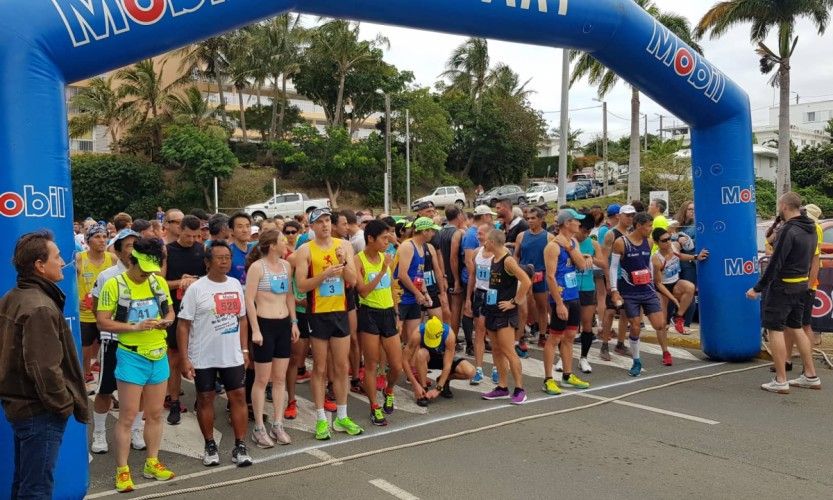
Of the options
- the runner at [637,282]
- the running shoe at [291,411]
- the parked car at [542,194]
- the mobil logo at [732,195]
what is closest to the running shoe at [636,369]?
the runner at [637,282]

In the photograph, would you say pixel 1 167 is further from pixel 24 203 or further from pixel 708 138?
pixel 708 138

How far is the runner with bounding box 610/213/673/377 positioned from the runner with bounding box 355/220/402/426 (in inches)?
129

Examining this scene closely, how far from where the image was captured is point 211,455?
5.47 metres

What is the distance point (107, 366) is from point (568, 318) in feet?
15.5

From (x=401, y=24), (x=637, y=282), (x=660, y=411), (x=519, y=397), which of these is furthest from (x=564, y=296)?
(x=401, y=24)

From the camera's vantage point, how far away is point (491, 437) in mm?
6004

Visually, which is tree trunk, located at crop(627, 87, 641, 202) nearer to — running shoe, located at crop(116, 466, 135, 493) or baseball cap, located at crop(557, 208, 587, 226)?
baseball cap, located at crop(557, 208, 587, 226)

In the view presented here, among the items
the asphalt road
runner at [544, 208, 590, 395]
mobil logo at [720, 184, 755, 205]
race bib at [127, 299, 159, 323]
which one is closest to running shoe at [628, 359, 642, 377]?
the asphalt road

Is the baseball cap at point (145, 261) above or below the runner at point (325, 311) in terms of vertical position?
above

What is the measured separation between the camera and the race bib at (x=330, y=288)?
20.0 ft

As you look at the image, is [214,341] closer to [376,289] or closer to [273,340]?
[273,340]

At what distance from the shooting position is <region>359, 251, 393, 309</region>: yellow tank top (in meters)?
6.48

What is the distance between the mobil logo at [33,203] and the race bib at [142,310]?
833 mm

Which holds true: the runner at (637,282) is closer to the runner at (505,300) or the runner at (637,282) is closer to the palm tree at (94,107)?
the runner at (505,300)
